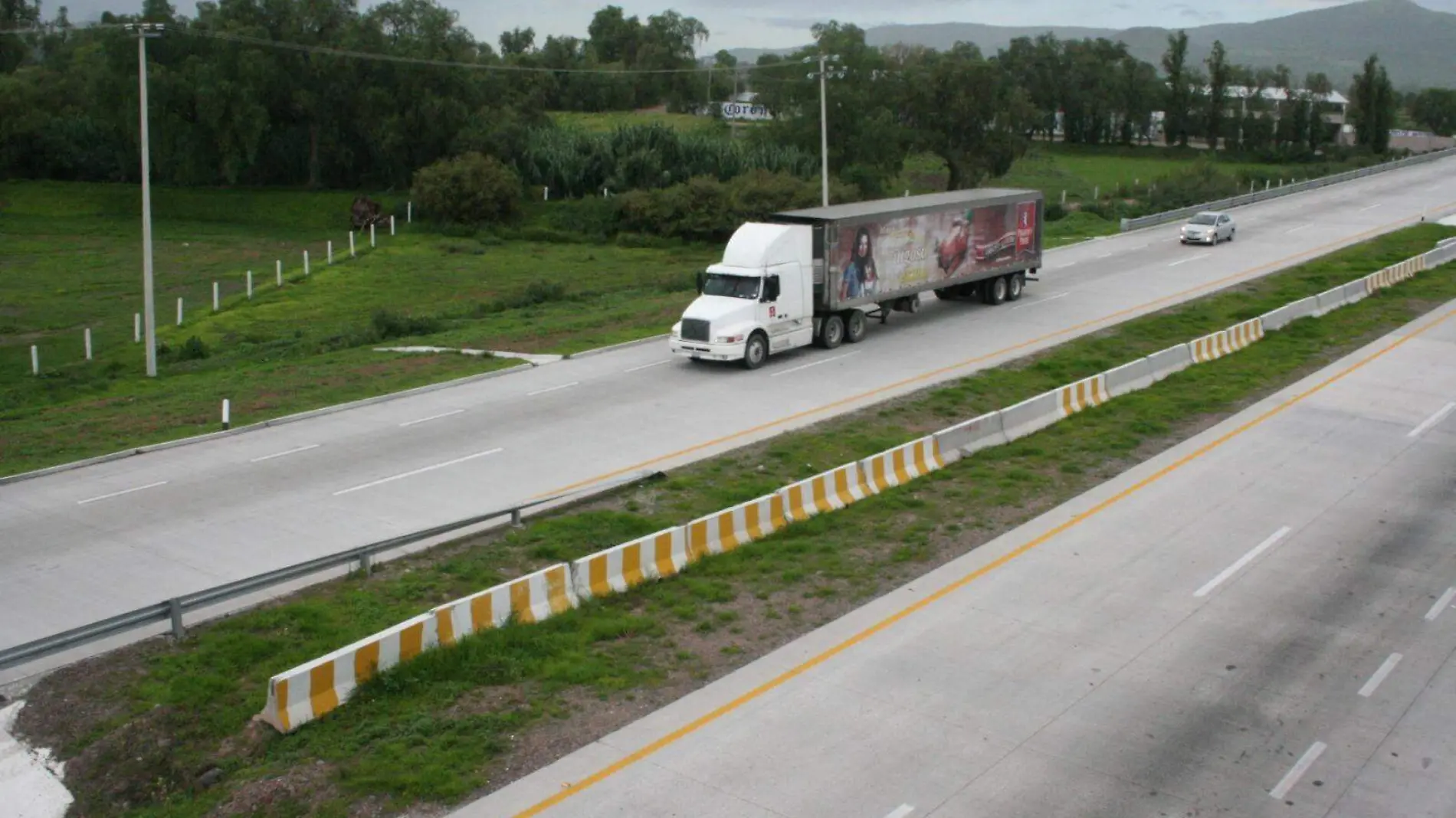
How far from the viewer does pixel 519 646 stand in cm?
1569

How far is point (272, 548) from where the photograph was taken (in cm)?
1947

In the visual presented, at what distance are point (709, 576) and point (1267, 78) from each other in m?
195

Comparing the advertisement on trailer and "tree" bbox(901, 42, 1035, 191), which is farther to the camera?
"tree" bbox(901, 42, 1035, 191)

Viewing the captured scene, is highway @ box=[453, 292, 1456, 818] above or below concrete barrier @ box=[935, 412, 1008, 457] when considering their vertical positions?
below

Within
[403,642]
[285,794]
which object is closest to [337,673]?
[403,642]

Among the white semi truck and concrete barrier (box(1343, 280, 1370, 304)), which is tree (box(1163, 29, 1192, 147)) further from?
the white semi truck

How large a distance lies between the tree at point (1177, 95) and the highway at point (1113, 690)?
406 ft

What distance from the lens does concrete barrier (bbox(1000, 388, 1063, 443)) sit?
25970 mm

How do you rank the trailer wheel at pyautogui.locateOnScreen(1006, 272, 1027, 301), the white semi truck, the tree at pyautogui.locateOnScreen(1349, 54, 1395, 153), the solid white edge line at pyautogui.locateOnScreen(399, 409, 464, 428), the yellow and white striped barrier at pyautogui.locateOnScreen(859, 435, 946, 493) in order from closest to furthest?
the yellow and white striped barrier at pyautogui.locateOnScreen(859, 435, 946, 493) < the solid white edge line at pyautogui.locateOnScreen(399, 409, 464, 428) < the white semi truck < the trailer wheel at pyautogui.locateOnScreen(1006, 272, 1027, 301) < the tree at pyautogui.locateOnScreen(1349, 54, 1395, 153)

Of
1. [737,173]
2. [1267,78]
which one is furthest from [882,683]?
[1267,78]

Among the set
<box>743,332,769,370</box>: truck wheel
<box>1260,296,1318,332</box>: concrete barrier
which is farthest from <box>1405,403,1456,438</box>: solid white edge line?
<box>743,332,769,370</box>: truck wheel

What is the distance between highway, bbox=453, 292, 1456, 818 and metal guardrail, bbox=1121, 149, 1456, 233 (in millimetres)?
41786

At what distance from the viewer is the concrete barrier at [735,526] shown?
18938mm

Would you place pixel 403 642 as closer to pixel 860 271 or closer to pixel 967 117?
pixel 860 271
